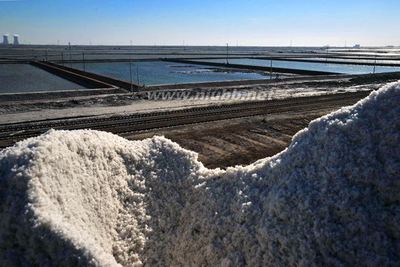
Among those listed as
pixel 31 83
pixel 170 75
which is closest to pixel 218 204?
pixel 31 83

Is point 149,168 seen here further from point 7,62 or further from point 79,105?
point 7,62

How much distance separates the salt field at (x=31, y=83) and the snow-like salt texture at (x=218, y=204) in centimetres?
2647

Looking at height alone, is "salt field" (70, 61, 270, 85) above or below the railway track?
above

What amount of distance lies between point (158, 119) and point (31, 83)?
20155 mm

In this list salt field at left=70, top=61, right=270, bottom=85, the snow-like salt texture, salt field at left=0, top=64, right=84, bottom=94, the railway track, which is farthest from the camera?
salt field at left=70, top=61, right=270, bottom=85

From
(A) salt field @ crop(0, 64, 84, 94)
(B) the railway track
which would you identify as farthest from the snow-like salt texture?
(A) salt field @ crop(0, 64, 84, 94)

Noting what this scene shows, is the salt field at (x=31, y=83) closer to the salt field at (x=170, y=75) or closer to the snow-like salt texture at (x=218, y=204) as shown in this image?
the salt field at (x=170, y=75)

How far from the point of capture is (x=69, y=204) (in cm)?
510

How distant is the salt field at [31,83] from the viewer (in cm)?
3102

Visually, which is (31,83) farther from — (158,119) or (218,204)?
(218,204)

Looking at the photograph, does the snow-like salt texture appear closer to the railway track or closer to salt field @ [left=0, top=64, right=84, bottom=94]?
the railway track

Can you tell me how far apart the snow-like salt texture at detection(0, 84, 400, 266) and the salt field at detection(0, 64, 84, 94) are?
2647 centimetres

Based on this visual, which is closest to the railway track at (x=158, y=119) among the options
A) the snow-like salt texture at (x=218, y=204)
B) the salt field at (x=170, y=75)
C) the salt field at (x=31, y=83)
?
the snow-like salt texture at (x=218, y=204)

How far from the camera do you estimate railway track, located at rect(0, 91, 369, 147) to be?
17.2 meters
